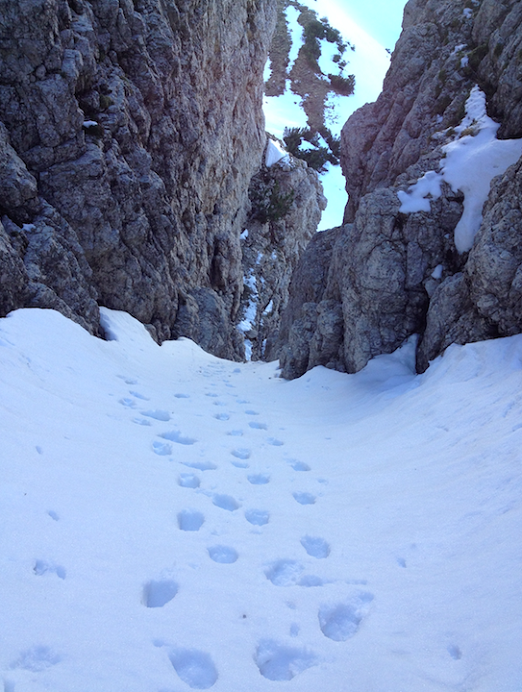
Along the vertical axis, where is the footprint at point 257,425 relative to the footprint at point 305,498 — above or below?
above

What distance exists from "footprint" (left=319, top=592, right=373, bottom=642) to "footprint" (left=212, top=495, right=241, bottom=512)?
1566 mm

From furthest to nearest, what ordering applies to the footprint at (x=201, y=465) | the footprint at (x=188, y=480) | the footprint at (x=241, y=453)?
the footprint at (x=241, y=453) → the footprint at (x=201, y=465) → the footprint at (x=188, y=480)

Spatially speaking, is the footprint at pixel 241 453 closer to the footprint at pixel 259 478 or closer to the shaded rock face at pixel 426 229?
the footprint at pixel 259 478

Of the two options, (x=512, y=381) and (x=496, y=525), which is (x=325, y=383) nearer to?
(x=512, y=381)

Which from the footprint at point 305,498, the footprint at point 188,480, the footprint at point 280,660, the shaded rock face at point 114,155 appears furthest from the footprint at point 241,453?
the shaded rock face at point 114,155

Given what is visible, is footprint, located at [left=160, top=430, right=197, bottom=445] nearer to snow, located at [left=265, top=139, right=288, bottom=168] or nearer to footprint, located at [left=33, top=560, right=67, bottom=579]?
footprint, located at [left=33, top=560, right=67, bottom=579]

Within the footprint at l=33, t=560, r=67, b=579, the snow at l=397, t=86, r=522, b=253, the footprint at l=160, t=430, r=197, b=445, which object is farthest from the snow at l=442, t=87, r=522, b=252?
the footprint at l=33, t=560, r=67, b=579

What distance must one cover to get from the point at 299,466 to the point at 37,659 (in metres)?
3.90

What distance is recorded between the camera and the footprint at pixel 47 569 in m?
2.92

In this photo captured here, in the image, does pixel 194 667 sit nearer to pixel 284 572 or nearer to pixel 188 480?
pixel 284 572

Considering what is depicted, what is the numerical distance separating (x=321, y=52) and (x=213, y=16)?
4249cm

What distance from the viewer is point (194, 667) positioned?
2.49 m

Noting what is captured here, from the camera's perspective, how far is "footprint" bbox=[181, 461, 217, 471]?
17.3 ft

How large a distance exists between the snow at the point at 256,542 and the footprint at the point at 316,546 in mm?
19
